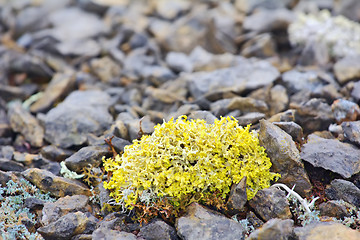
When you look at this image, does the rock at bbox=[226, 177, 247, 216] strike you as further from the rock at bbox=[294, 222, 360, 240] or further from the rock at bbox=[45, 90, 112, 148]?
the rock at bbox=[45, 90, 112, 148]

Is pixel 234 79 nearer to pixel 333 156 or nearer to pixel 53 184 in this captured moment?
pixel 333 156

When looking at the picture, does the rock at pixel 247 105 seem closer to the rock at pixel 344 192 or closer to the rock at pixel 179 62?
the rock at pixel 344 192

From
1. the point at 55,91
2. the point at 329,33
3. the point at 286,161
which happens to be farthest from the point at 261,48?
the point at 286,161

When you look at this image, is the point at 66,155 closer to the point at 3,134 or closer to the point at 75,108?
the point at 75,108

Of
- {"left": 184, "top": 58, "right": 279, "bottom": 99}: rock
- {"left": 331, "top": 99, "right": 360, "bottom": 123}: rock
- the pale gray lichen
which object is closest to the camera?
{"left": 331, "top": 99, "right": 360, "bottom": 123}: rock

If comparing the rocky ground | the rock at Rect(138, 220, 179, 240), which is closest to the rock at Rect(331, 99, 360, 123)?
the rocky ground
